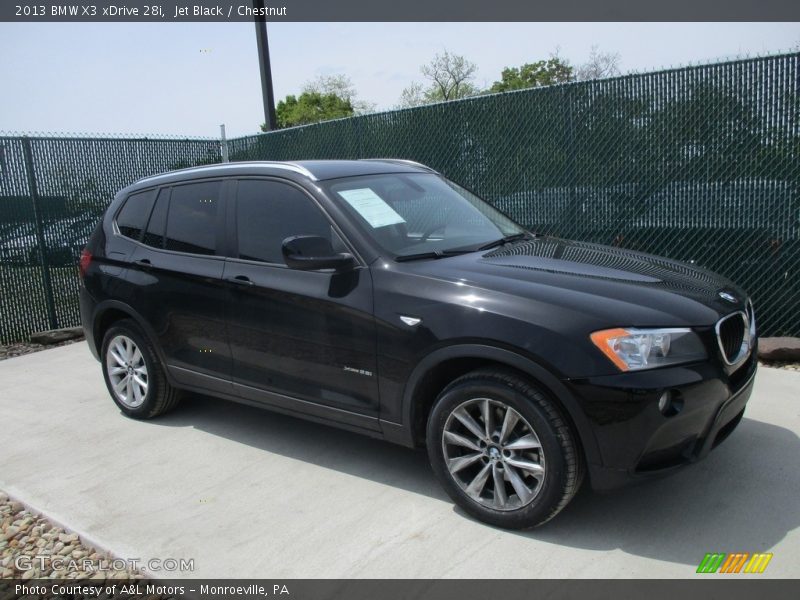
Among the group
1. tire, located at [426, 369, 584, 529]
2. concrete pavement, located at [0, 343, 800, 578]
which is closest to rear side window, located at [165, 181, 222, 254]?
concrete pavement, located at [0, 343, 800, 578]

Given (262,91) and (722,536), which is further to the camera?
(262,91)

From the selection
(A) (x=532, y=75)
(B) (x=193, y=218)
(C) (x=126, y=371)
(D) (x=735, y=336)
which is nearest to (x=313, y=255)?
(B) (x=193, y=218)

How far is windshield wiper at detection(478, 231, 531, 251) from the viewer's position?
4207 mm

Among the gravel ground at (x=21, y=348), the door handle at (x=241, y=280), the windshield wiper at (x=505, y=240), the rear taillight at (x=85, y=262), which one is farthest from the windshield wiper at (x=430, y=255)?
the gravel ground at (x=21, y=348)

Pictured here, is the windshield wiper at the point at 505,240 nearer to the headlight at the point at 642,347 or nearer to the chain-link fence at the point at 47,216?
the headlight at the point at 642,347

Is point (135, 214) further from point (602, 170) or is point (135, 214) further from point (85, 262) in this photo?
point (602, 170)

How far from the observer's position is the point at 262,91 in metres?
11.4

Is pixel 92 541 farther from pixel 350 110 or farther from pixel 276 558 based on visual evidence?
pixel 350 110

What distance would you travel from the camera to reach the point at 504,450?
3.32 metres

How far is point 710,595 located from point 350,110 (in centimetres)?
6119

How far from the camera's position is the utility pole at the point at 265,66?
11.0m

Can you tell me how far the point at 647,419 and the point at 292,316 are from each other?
2.02 meters

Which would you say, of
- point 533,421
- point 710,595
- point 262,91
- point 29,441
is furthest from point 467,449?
point 262,91

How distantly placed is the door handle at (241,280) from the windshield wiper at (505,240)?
142cm
